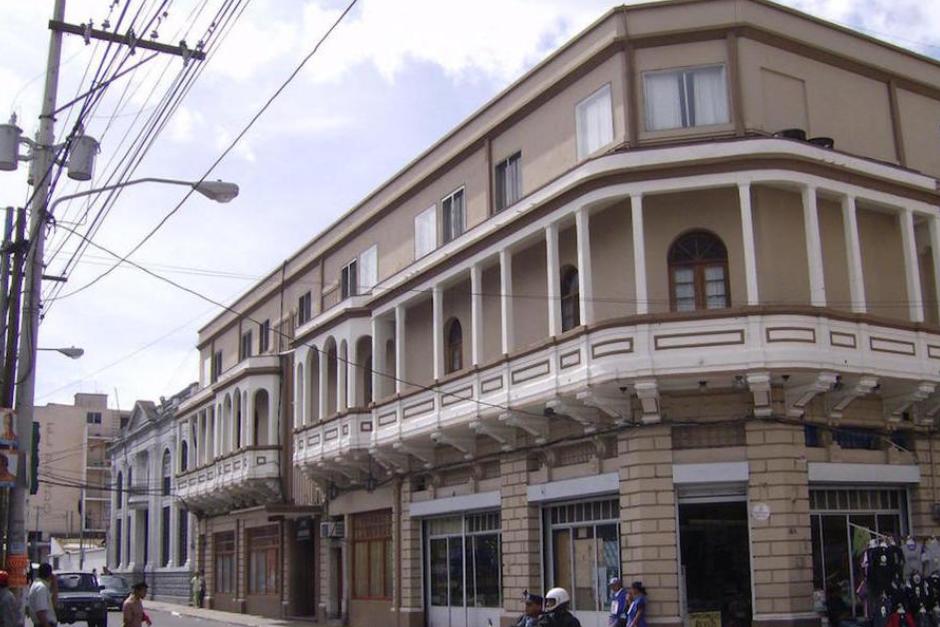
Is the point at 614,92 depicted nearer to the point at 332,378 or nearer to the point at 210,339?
the point at 332,378

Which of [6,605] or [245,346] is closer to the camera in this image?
[6,605]

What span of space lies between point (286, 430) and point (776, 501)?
23.0 metres

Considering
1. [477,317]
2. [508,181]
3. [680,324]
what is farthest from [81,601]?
[680,324]

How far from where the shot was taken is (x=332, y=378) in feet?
111

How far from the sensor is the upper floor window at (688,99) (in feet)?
71.5

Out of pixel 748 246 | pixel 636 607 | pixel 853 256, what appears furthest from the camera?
pixel 853 256

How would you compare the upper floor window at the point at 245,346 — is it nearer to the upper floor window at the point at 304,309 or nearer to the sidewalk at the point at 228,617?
the upper floor window at the point at 304,309

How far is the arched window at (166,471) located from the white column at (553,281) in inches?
1526

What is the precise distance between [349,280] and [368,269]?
1.77 metres

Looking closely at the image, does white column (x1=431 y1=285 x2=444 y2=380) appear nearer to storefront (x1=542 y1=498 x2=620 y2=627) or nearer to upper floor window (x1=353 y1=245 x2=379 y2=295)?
storefront (x1=542 y1=498 x2=620 y2=627)

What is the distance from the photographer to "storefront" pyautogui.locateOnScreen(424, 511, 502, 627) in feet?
84.8

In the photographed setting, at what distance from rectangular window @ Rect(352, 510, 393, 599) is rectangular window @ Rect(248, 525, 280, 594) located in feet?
25.3

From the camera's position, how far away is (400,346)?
93.2ft

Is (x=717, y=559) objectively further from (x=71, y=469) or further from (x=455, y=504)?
(x=71, y=469)
